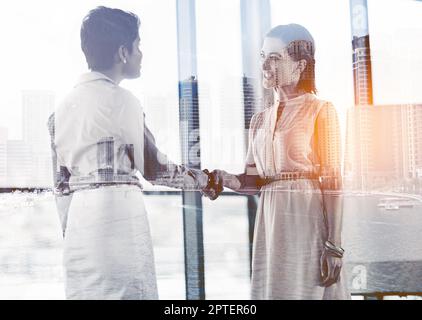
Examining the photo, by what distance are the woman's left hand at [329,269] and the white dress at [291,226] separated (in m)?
0.02

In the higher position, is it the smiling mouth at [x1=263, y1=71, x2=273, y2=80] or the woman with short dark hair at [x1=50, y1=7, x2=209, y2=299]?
the smiling mouth at [x1=263, y1=71, x2=273, y2=80]

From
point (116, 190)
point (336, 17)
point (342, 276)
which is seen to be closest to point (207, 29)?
point (336, 17)

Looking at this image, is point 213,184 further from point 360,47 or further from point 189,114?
point 360,47

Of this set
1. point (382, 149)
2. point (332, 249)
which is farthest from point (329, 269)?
point (382, 149)

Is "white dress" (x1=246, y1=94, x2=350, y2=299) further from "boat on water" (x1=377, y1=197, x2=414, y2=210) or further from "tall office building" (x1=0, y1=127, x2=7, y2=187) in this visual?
"tall office building" (x1=0, y1=127, x2=7, y2=187)

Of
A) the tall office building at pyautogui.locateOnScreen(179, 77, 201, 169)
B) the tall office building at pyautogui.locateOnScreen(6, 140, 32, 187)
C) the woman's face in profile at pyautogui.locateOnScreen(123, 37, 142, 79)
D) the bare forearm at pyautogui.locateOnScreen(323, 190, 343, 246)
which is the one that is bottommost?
the bare forearm at pyautogui.locateOnScreen(323, 190, 343, 246)

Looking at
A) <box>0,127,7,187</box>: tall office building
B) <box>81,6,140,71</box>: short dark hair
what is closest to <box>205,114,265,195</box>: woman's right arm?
<box>81,6,140,71</box>: short dark hair

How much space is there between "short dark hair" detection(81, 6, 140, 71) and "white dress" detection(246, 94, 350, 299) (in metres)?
0.66

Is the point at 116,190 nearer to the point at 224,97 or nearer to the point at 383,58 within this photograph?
the point at 224,97

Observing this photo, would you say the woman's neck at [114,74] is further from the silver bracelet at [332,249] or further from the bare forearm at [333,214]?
the silver bracelet at [332,249]

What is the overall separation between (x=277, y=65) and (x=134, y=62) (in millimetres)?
535

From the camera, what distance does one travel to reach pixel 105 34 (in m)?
1.99

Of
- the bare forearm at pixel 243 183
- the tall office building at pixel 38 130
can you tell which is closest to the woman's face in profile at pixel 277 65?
the bare forearm at pixel 243 183

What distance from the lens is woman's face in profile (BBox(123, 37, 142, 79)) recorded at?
2006 mm
